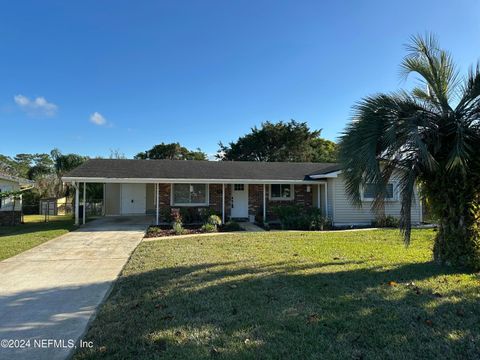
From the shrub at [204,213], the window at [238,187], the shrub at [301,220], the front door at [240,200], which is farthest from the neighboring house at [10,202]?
the shrub at [301,220]

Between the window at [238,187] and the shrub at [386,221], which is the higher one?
the window at [238,187]

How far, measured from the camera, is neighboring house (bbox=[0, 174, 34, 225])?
16.9 m

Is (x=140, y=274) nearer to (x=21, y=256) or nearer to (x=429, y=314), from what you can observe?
(x=21, y=256)

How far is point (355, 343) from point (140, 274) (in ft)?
14.4

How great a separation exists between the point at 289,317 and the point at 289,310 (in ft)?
0.78

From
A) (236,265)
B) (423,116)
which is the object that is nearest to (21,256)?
(236,265)

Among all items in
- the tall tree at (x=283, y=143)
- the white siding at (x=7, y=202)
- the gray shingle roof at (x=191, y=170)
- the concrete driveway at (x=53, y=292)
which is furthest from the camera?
the tall tree at (x=283, y=143)

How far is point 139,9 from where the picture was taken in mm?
10734

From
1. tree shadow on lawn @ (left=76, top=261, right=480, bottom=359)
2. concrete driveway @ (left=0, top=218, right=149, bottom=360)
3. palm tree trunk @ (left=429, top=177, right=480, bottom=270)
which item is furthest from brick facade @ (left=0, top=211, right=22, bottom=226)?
palm tree trunk @ (left=429, top=177, right=480, bottom=270)

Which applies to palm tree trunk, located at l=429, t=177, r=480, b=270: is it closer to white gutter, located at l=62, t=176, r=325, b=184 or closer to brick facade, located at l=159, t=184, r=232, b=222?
white gutter, located at l=62, t=176, r=325, b=184

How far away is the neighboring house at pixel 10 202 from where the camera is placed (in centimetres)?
1692

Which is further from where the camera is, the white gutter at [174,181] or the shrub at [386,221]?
the shrub at [386,221]

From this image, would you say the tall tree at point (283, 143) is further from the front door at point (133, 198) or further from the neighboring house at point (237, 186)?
the front door at point (133, 198)

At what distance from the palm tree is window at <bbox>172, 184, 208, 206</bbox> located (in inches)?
486
